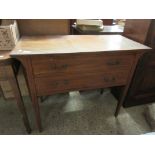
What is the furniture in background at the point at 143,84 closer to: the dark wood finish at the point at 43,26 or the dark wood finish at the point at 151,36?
the dark wood finish at the point at 151,36

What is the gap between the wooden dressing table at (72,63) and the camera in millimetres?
912

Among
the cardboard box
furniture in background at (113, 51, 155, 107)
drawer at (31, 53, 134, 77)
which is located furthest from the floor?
the cardboard box

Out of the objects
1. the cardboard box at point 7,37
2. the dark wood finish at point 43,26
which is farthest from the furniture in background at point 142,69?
the cardboard box at point 7,37

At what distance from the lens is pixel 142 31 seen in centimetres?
125

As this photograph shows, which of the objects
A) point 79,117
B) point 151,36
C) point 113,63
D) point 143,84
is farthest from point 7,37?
point 143,84

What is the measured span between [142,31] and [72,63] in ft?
2.51

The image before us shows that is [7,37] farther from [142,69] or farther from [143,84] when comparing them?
[143,84]

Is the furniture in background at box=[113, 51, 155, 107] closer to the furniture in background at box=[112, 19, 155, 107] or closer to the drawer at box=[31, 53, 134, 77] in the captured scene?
the furniture in background at box=[112, 19, 155, 107]

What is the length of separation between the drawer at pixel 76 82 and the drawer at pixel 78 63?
0.05m

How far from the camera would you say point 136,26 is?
1.31 m

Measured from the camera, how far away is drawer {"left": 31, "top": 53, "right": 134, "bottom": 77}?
36.3 inches

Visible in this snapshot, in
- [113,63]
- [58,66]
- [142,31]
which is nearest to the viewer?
[58,66]
